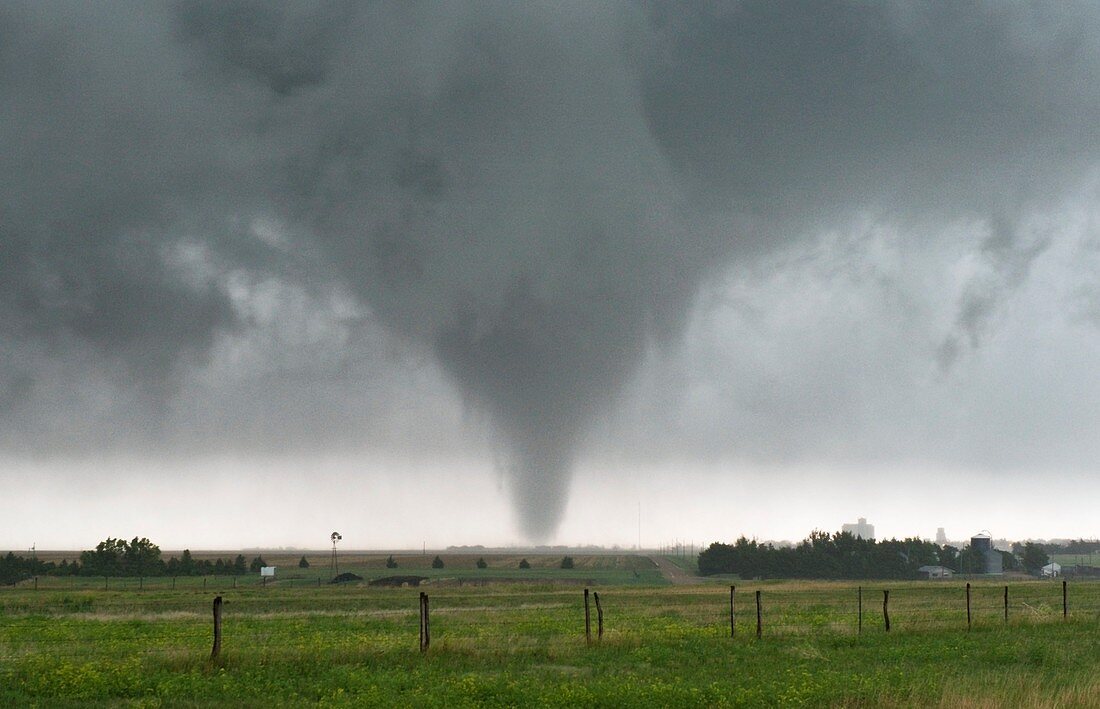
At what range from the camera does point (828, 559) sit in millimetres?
173125

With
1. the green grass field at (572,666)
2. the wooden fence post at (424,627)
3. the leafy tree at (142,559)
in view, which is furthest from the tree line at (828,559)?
the wooden fence post at (424,627)

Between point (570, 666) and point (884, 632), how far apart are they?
53.9 ft

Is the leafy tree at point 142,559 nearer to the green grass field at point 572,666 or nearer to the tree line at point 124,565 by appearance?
the tree line at point 124,565

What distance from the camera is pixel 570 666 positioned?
2739 centimetres

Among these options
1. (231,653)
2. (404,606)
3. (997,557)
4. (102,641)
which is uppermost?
(231,653)

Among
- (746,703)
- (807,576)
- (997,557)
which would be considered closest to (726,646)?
(746,703)

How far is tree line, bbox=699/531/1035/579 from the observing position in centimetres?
17188

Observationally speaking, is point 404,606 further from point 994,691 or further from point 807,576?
point 807,576

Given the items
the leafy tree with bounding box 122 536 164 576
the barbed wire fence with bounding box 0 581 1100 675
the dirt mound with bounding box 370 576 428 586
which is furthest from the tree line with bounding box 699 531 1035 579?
the leafy tree with bounding box 122 536 164 576

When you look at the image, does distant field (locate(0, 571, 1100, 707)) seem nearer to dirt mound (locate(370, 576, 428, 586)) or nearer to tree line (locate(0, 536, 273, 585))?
dirt mound (locate(370, 576, 428, 586))

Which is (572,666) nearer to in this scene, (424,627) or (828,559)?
(424,627)

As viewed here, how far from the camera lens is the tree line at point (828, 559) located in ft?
564

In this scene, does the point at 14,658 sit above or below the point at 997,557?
above

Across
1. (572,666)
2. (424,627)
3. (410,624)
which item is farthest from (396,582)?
(572,666)
